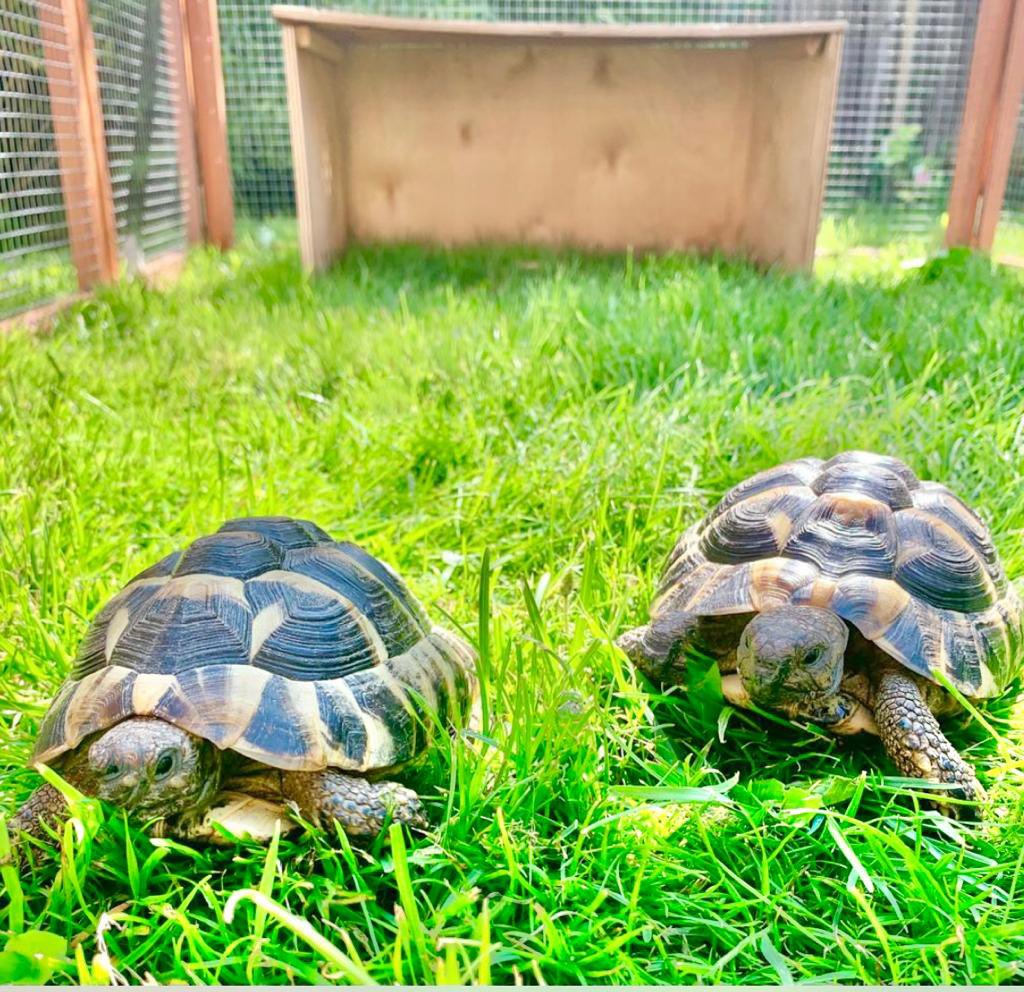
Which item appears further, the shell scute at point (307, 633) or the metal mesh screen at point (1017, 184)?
the metal mesh screen at point (1017, 184)

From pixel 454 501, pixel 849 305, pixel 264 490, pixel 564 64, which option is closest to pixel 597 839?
pixel 454 501

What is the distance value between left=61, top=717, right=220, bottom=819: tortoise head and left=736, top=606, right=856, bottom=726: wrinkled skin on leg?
2.29ft

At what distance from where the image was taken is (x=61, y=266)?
3518mm

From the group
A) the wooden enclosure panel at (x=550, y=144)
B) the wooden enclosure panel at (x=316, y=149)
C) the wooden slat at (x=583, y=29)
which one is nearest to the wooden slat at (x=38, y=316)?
the wooden enclosure panel at (x=316, y=149)

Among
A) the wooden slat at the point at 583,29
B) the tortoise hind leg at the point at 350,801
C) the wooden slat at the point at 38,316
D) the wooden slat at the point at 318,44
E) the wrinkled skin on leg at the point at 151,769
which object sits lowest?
the tortoise hind leg at the point at 350,801

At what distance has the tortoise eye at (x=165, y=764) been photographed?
1.01 metres

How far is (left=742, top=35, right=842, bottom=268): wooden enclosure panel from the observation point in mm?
3752

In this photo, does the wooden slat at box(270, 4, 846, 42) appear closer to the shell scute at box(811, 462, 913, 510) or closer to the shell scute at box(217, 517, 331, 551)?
the shell scute at box(811, 462, 913, 510)

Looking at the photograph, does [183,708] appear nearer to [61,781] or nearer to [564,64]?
[61,781]

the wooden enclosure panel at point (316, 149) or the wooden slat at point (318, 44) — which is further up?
the wooden slat at point (318, 44)

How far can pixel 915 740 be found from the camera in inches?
47.3

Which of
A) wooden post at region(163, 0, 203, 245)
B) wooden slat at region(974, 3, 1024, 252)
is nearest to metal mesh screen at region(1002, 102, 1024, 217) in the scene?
wooden slat at region(974, 3, 1024, 252)

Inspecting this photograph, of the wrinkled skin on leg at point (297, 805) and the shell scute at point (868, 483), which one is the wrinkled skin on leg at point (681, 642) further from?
the wrinkled skin on leg at point (297, 805)

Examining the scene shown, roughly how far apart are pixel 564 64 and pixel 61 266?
2498 mm
